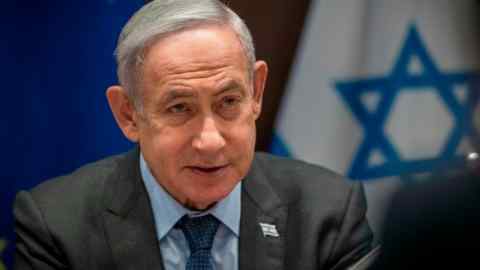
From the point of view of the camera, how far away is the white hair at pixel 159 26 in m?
1.88

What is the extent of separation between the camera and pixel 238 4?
3002 mm

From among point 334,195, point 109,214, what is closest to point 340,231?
point 334,195

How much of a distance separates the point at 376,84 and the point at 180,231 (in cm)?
146

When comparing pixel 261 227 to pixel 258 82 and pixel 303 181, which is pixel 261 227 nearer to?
pixel 303 181

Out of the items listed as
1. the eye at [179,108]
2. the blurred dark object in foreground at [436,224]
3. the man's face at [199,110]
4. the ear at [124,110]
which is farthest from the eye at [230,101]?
the blurred dark object in foreground at [436,224]

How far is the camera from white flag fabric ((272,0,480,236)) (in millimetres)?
3090

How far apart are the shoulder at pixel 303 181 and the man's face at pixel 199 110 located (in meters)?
0.33

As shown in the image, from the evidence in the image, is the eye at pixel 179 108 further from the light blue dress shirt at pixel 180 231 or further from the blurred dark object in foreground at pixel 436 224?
the blurred dark object in foreground at pixel 436 224

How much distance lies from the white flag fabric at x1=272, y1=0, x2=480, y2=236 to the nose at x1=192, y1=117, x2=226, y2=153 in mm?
1275

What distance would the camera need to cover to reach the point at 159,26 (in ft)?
6.15

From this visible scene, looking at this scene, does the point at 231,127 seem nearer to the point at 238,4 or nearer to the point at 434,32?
the point at 238,4

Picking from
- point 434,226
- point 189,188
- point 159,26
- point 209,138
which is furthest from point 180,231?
point 434,226

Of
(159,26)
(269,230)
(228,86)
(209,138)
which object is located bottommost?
(269,230)

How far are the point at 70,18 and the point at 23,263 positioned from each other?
3.28 ft
